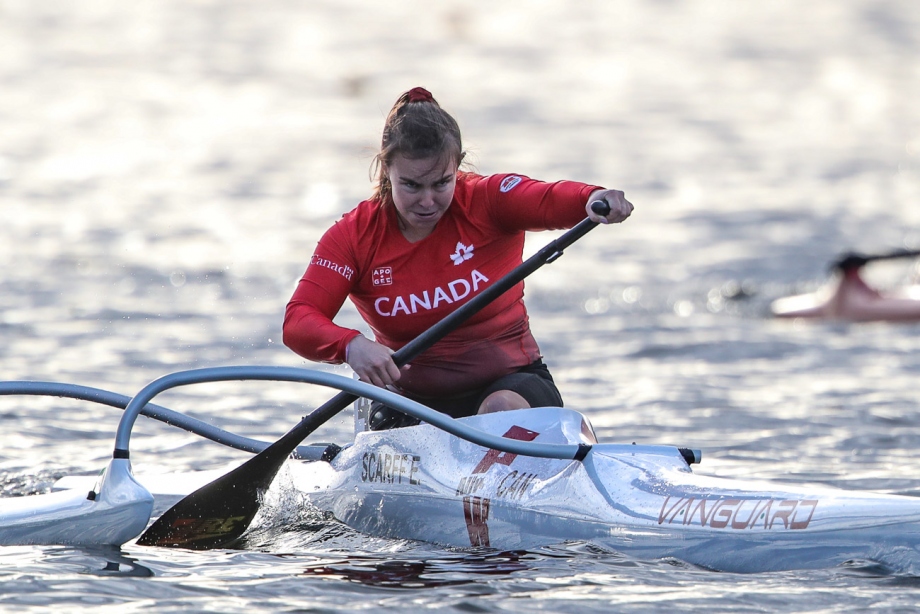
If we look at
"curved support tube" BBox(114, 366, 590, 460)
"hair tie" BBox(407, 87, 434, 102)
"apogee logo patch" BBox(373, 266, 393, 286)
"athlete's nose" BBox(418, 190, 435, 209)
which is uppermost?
"hair tie" BBox(407, 87, 434, 102)

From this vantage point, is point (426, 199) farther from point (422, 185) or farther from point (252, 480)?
point (252, 480)

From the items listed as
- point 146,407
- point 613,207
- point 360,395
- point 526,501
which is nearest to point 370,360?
point 360,395

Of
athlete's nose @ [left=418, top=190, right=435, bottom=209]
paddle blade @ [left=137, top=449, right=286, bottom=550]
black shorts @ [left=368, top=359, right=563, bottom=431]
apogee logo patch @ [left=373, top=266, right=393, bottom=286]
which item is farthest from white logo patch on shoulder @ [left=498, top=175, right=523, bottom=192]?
paddle blade @ [left=137, top=449, right=286, bottom=550]

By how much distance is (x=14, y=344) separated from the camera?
28.1 feet

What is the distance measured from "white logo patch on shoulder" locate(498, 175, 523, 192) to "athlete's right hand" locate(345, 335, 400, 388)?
0.68 metres

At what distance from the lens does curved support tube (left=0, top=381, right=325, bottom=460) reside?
4492 millimetres

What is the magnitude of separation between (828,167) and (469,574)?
1517 cm

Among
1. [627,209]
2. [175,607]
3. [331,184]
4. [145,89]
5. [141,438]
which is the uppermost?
[145,89]

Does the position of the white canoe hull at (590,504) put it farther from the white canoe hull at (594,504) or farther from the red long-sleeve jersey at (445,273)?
the red long-sleeve jersey at (445,273)

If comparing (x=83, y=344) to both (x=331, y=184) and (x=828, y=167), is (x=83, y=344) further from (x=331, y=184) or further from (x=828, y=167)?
(x=828, y=167)

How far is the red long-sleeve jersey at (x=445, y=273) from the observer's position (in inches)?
164

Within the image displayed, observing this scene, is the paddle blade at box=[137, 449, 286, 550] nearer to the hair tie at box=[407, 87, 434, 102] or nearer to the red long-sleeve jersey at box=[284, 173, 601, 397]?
the red long-sleeve jersey at box=[284, 173, 601, 397]

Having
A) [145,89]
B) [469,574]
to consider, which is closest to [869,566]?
[469,574]

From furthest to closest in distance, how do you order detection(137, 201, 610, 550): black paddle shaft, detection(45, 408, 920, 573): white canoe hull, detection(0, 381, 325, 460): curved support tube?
1. detection(0, 381, 325, 460): curved support tube
2. detection(137, 201, 610, 550): black paddle shaft
3. detection(45, 408, 920, 573): white canoe hull
